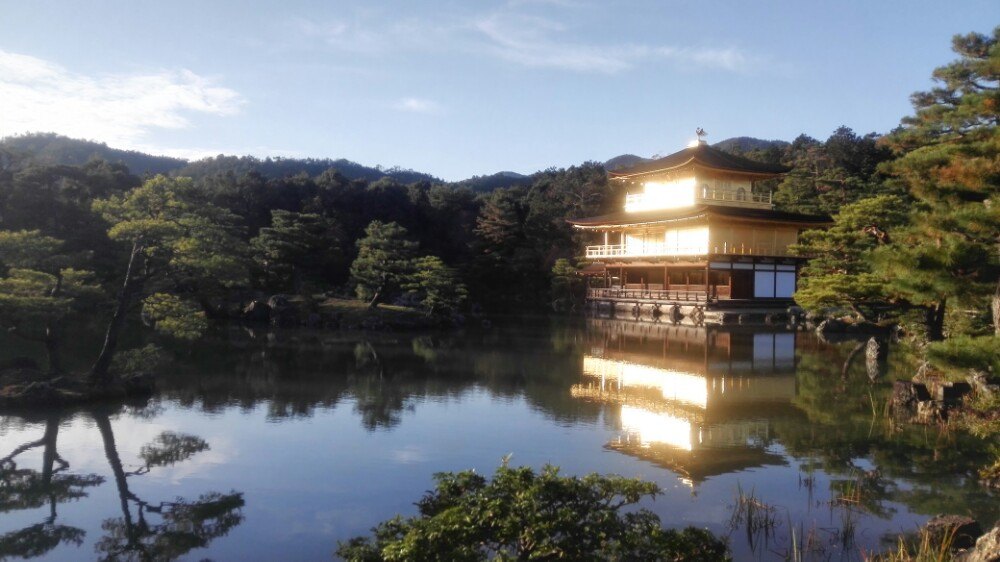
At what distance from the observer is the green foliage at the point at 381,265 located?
80.8ft

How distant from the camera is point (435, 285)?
24188mm

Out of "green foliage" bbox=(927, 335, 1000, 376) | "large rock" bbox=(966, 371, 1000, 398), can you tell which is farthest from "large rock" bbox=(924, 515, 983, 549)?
"large rock" bbox=(966, 371, 1000, 398)

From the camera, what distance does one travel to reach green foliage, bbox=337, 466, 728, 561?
4121 mm

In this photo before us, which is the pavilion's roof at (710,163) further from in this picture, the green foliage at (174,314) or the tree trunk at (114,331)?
the tree trunk at (114,331)

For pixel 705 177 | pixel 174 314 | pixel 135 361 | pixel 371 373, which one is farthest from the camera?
pixel 705 177

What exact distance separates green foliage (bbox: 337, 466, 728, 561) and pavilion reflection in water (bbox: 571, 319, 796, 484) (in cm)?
307

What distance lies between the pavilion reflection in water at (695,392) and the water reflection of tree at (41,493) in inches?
229

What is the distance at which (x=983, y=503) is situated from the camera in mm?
6773

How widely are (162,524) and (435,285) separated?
18015mm

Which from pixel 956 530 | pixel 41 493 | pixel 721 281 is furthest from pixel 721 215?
pixel 41 493

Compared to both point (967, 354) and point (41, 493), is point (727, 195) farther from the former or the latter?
point (41, 493)

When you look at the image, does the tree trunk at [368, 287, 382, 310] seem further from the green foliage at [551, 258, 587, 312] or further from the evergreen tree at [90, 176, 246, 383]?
the evergreen tree at [90, 176, 246, 383]

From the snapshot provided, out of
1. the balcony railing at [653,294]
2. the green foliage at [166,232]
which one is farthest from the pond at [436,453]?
the balcony railing at [653,294]

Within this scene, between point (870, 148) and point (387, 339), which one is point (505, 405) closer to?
point (387, 339)
